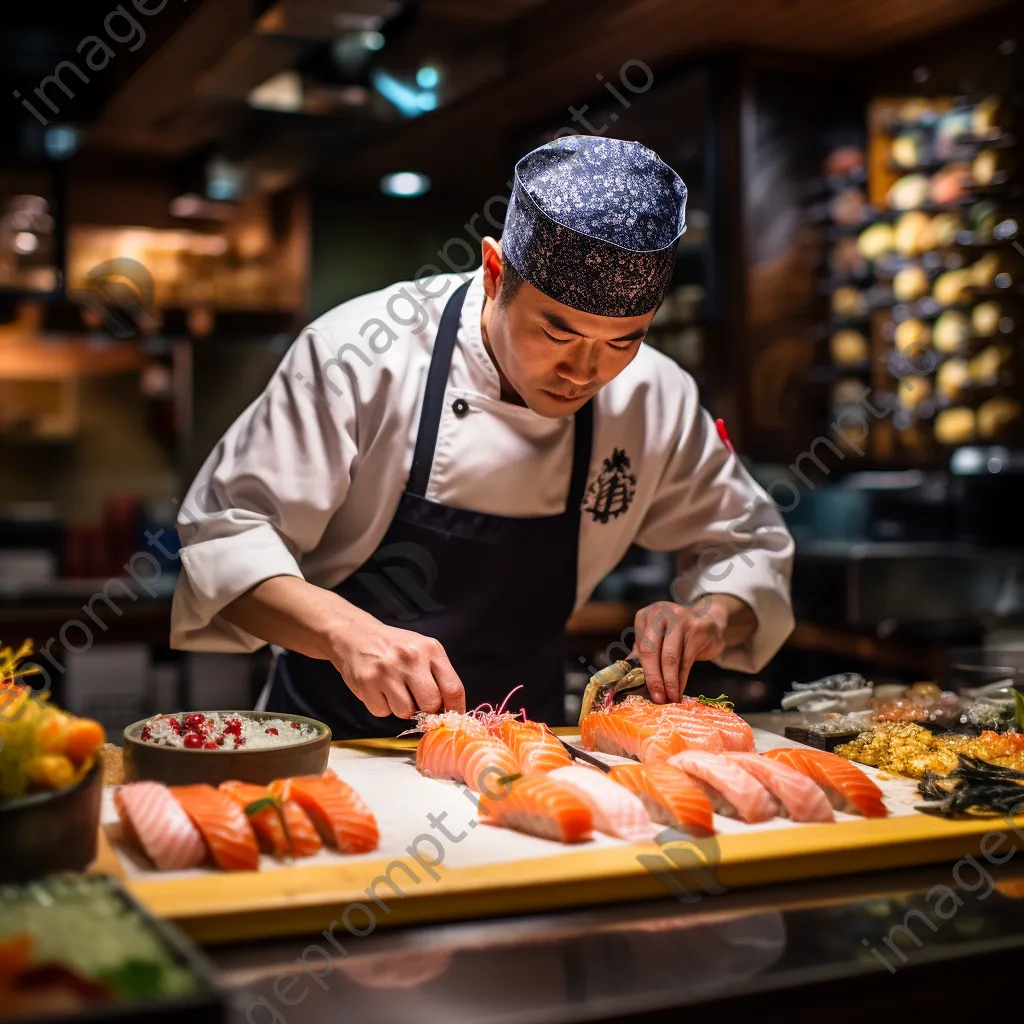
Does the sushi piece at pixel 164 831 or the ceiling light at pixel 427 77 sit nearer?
the sushi piece at pixel 164 831

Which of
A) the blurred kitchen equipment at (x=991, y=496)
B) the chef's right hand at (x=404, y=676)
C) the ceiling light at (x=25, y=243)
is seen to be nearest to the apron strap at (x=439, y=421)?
the chef's right hand at (x=404, y=676)

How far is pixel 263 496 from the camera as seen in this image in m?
2.18

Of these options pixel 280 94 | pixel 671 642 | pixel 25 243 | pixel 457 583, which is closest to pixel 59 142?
pixel 25 243

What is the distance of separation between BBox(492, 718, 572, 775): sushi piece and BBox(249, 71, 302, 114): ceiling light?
9.68 feet

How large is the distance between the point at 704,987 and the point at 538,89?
427 centimetres

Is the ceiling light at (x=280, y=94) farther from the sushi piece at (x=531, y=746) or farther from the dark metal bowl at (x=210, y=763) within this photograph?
the dark metal bowl at (x=210, y=763)

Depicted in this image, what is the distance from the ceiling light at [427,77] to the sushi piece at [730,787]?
278 cm

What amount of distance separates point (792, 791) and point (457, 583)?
0.88 meters

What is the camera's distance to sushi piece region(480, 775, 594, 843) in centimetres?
154

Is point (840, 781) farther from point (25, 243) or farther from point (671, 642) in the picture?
point (25, 243)

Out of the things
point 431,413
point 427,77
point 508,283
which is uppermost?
point 427,77

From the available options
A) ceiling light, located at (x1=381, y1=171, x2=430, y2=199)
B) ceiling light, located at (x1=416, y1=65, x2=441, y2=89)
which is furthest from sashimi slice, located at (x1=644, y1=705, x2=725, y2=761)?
ceiling light, located at (x1=381, y1=171, x2=430, y2=199)

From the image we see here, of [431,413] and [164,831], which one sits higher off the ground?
[431,413]

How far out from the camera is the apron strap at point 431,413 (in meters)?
2.30
